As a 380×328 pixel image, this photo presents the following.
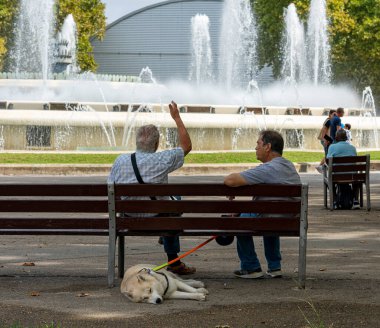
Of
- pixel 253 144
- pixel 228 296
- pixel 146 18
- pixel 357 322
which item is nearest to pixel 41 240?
pixel 228 296

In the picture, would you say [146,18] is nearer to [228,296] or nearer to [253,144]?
[253,144]

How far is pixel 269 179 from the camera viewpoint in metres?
8.41

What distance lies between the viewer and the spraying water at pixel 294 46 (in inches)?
2537

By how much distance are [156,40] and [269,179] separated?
95772mm

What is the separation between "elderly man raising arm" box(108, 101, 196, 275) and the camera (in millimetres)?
8445

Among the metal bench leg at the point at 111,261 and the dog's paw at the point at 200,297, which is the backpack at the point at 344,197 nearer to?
the metal bench leg at the point at 111,261

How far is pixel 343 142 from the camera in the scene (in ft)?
55.6

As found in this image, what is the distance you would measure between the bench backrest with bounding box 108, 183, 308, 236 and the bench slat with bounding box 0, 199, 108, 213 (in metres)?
0.13

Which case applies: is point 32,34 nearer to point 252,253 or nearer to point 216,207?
point 252,253

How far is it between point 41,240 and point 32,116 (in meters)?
22.8

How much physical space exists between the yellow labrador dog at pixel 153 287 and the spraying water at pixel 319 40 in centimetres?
5694

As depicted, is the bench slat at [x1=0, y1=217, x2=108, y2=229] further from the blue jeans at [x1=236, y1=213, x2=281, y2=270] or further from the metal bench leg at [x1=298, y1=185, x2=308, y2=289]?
the metal bench leg at [x1=298, y1=185, x2=308, y2=289]

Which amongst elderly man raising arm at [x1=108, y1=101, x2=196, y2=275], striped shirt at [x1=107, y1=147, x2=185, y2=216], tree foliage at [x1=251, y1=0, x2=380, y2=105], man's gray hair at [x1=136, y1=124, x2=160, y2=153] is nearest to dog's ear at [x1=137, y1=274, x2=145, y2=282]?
striped shirt at [x1=107, y1=147, x2=185, y2=216]

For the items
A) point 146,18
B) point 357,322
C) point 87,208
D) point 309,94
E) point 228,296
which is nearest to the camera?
point 357,322
